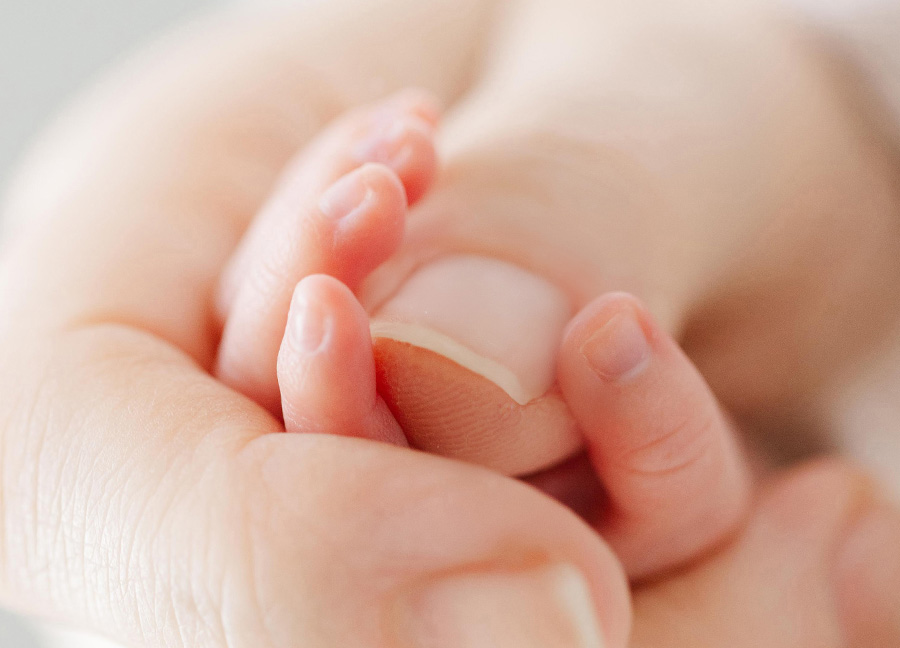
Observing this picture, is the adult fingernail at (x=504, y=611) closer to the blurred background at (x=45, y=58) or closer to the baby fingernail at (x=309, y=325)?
the baby fingernail at (x=309, y=325)

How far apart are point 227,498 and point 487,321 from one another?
0.21 ft

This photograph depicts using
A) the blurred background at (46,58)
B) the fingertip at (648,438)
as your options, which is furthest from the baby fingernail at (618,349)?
the blurred background at (46,58)

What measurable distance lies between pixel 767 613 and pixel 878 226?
98 millimetres

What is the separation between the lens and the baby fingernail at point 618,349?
0.60ft

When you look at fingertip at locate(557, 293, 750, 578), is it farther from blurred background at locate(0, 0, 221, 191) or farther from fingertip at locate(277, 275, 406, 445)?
blurred background at locate(0, 0, 221, 191)

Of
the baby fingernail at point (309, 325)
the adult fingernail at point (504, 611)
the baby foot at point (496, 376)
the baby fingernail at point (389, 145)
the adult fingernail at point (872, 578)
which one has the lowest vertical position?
the adult fingernail at point (872, 578)

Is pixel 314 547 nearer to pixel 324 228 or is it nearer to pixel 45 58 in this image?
pixel 324 228

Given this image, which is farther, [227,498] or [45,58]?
[45,58]

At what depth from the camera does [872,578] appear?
A: 210 millimetres

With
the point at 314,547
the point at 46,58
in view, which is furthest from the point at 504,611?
the point at 46,58

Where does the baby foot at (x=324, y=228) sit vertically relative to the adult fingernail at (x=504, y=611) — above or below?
above

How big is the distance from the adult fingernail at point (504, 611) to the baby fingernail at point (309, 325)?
0.05 meters

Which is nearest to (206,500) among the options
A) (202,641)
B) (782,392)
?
(202,641)

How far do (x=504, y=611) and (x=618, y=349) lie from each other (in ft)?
0.19
